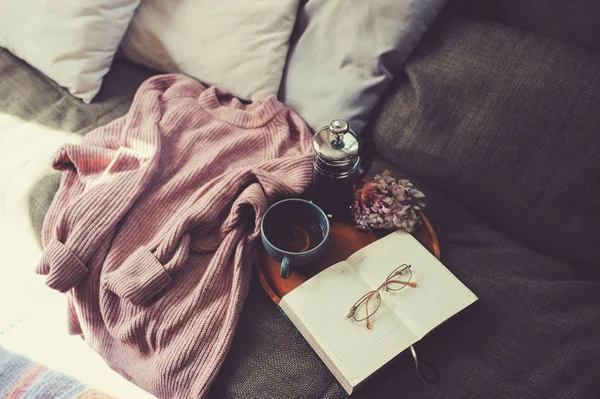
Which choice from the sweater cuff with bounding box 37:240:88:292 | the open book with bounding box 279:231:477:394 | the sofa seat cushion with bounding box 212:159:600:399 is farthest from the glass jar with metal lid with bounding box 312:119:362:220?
the sweater cuff with bounding box 37:240:88:292

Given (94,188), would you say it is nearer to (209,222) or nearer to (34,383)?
(209,222)

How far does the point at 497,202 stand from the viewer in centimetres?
92

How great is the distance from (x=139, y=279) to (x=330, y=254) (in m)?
0.34

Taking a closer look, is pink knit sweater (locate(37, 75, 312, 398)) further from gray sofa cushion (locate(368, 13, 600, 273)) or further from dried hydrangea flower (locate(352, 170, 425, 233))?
gray sofa cushion (locate(368, 13, 600, 273))

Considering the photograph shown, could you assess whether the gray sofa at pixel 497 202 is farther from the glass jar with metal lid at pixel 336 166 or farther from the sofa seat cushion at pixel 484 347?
the glass jar with metal lid at pixel 336 166

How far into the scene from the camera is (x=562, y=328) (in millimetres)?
795

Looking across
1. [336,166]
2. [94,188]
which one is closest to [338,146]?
[336,166]

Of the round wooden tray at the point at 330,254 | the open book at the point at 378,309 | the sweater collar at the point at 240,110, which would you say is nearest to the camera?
the open book at the point at 378,309

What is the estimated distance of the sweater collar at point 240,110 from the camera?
3.45 feet

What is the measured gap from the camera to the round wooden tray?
2.64ft

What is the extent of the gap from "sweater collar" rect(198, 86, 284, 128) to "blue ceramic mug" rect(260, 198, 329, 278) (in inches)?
Answer: 11.9

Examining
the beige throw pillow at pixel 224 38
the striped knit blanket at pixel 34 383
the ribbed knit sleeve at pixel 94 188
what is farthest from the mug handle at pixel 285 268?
the striped knit blanket at pixel 34 383

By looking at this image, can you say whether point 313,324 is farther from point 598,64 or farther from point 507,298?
point 598,64

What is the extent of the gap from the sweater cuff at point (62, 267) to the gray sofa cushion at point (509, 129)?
2.25 ft
